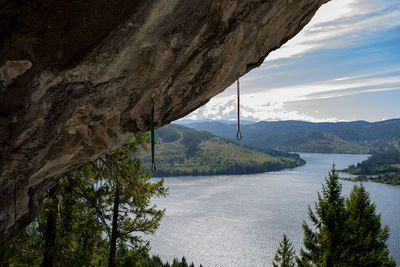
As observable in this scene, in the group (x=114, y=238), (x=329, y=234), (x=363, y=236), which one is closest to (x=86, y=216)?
(x=114, y=238)

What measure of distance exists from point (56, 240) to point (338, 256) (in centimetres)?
1289

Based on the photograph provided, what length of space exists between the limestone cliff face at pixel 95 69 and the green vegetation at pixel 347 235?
12724 millimetres

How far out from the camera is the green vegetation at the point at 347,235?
1426 centimetres

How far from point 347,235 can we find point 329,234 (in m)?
0.86

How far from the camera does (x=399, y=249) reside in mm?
43938

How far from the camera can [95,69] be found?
13.4ft

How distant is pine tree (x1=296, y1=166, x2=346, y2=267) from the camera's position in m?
14.7

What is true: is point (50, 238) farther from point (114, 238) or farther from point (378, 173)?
point (378, 173)

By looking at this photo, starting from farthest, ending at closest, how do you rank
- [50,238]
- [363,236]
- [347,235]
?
[363,236], [347,235], [50,238]

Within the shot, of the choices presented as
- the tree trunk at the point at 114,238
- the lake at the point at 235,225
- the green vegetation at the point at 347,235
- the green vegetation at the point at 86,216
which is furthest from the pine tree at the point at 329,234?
the lake at the point at 235,225

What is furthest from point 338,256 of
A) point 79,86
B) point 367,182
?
point 367,182

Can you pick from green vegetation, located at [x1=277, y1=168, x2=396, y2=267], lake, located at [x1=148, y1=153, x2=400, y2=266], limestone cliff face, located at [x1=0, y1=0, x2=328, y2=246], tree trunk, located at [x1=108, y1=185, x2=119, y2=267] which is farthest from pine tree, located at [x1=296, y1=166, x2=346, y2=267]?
lake, located at [x1=148, y1=153, x2=400, y2=266]

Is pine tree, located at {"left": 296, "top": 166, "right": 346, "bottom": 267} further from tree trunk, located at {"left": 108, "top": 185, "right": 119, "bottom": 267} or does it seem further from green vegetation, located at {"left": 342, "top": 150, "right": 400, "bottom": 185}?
green vegetation, located at {"left": 342, "top": 150, "right": 400, "bottom": 185}

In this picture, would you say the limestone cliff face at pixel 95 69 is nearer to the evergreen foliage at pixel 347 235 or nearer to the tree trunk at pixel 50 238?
the tree trunk at pixel 50 238
